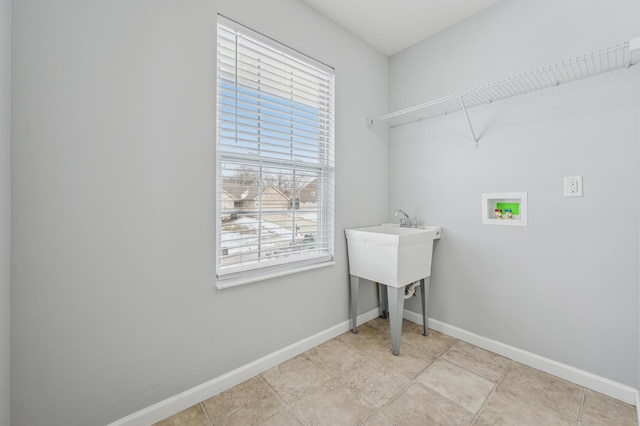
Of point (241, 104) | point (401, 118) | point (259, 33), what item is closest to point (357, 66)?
point (401, 118)

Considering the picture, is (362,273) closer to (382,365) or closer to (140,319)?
(382,365)

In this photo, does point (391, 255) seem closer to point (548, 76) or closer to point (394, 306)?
point (394, 306)

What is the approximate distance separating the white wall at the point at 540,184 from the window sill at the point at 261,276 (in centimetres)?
109

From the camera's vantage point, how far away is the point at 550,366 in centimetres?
171

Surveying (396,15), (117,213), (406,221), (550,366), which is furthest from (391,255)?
(396,15)

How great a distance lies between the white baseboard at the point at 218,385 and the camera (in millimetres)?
1312

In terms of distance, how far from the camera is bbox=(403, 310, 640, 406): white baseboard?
1.48 meters

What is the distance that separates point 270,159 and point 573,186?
1.82m

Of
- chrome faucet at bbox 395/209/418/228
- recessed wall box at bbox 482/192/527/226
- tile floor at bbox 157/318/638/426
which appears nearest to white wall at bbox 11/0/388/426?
tile floor at bbox 157/318/638/426

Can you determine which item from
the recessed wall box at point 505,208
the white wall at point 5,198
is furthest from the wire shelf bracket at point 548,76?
the white wall at point 5,198

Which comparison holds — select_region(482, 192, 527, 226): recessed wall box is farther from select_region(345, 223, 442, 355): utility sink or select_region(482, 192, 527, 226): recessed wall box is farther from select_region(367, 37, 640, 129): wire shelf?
select_region(367, 37, 640, 129): wire shelf

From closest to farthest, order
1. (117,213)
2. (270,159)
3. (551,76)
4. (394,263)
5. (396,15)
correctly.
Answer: (117,213) < (551,76) < (270,159) < (394,263) < (396,15)

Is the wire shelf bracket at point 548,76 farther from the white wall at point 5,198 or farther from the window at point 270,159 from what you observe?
the white wall at point 5,198

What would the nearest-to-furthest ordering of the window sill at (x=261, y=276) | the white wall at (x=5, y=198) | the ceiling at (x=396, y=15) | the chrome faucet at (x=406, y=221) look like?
the white wall at (x=5, y=198) → the window sill at (x=261, y=276) → the ceiling at (x=396, y=15) → the chrome faucet at (x=406, y=221)
